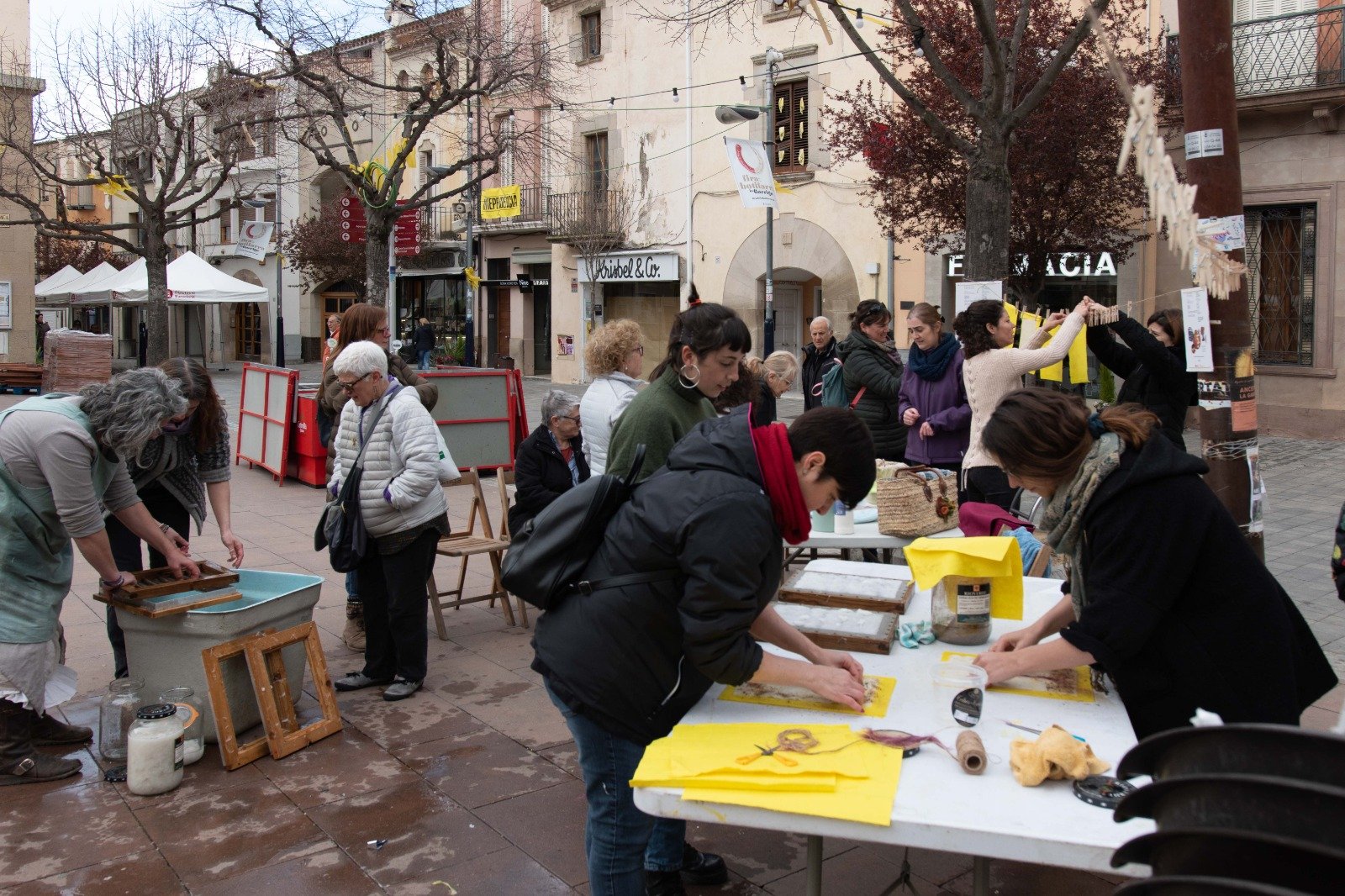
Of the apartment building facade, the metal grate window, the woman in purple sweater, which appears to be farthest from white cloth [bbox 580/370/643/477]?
the apartment building facade

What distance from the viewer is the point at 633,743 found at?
96.5 inches

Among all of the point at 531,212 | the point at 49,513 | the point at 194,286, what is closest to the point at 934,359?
the point at 49,513

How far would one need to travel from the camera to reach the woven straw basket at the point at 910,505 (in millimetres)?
4738

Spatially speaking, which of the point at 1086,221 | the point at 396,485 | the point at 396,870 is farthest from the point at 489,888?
the point at 1086,221

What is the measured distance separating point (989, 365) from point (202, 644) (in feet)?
12.4

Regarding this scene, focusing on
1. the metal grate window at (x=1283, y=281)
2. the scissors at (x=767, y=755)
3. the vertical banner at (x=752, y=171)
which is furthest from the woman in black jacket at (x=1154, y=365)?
the vertical banner at (x=752, y=171)

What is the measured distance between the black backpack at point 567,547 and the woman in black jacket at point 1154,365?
3.82 metres

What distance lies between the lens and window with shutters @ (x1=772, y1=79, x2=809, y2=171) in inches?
784

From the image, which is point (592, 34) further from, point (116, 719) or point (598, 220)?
point (116, 719)

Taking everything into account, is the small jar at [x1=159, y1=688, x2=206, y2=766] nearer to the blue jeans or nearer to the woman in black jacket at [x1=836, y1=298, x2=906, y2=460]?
the blue jeans

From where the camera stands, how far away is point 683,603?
2.22 meters

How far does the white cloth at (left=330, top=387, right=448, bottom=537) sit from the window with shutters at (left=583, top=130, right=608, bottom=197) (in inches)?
807

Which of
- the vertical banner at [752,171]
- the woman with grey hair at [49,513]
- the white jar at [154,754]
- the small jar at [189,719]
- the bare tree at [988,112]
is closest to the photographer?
the woman with grey hair at [49,513]

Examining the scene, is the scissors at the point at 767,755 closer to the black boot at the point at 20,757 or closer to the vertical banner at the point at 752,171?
the black boot at the point at 20,757
